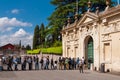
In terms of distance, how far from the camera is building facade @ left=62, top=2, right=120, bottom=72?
26.6 meters

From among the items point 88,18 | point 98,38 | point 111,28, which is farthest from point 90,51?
point 111,28

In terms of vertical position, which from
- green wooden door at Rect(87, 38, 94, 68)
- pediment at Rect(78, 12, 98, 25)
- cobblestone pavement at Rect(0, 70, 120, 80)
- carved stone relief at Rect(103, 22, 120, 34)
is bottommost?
cobblestone pavement at Rect(0, 70, 120, 80)

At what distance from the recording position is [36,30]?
109312 millimetres

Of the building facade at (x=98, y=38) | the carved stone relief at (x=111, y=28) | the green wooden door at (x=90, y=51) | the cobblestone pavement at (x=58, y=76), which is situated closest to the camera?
the cobblestone pavement at (x=58, y=76)

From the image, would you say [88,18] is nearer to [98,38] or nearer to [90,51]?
[98,38]

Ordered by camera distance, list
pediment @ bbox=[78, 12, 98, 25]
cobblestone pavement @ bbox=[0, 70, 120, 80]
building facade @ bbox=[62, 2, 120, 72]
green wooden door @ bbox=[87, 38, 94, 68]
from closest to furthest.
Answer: cobblestone pavement @ bbox=[0, 70, 120, 80] < building facade @ bbox=[62, 2, 120, 72] < pediment @ bbox=[78, 12, 98, 25] < green wooden door @ bbox=[87, 38, 94, 68]

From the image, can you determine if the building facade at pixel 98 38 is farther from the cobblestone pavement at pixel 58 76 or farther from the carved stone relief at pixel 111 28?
the cobblestone pavement at pixel 58 76

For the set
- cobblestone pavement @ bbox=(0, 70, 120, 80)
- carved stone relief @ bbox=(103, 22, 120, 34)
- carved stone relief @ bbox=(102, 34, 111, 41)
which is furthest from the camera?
carved stone relief @ bbox=(102, 34, 111, 41)

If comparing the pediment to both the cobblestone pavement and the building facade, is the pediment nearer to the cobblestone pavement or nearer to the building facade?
the building facade

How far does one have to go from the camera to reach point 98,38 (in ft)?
97.9

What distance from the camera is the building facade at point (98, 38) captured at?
26594 mm

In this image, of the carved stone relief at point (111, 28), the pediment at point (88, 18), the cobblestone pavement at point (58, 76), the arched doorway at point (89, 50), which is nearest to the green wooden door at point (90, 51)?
the arched doorway at point (89, 50)

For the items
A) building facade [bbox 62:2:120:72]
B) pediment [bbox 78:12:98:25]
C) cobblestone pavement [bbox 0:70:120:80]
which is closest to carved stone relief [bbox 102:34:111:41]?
building facade [bbox 62:2:120:72]

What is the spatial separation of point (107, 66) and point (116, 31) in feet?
12.4
